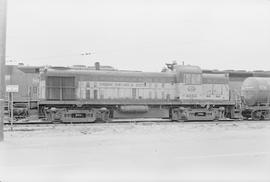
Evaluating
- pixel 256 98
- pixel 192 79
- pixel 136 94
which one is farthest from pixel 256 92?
pixel 136 94

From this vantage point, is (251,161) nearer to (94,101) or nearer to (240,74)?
(94,101)

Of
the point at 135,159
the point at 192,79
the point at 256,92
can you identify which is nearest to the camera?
the point at 135,159

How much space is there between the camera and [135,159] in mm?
7289

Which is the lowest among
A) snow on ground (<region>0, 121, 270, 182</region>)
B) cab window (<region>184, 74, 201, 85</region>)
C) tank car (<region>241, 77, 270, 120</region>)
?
snow on ground (<region>0, 121, 270, 182</region>)

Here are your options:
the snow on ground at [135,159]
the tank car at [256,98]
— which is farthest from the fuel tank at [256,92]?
Result: the snow on ground at [135,159]

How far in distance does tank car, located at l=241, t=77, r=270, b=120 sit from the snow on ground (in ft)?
38.8

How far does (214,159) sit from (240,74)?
1868cm

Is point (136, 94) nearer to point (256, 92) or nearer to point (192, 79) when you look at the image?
point (192, 79)

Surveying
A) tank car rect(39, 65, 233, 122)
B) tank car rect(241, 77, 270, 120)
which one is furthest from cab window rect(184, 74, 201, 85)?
tank car rect(241, 77, 270, 120)

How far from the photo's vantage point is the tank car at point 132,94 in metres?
19.1

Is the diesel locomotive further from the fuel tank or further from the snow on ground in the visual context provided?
the snow on ground

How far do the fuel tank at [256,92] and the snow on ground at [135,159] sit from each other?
1182 cm

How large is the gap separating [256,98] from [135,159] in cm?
1603

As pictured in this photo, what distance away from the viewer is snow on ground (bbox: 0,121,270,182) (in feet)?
19.0
